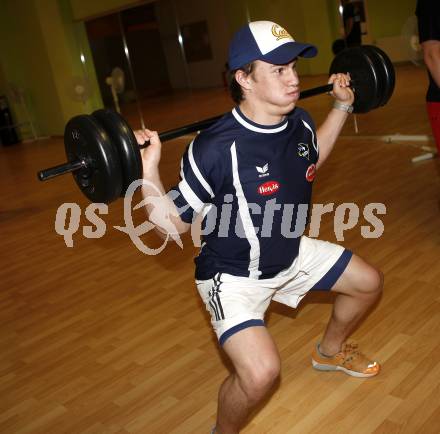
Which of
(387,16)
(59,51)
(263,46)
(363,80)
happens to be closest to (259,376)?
(263,46)

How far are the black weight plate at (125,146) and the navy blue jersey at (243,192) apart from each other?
14 cm

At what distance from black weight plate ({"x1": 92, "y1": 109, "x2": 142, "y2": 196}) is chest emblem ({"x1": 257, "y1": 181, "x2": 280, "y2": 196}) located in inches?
14.5

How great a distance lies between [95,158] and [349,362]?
117cm

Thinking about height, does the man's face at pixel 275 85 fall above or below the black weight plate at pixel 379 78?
above

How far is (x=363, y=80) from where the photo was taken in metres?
2.23

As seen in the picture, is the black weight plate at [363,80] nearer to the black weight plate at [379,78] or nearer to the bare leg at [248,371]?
the black weight plate at [379,78]

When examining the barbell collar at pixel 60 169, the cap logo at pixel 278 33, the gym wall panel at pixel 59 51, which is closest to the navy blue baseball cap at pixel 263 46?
the cap logo at pixel 278 33

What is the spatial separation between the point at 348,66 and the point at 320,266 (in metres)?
0.95

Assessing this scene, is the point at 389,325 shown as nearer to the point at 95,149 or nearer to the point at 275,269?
the point at 275,269

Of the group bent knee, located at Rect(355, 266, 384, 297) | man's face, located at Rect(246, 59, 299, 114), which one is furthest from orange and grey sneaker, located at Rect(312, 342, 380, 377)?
man's face, located at Rect(246, 59, 299, 114)

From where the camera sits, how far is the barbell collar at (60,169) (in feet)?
5.19

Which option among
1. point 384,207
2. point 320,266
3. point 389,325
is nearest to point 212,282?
point 320,266

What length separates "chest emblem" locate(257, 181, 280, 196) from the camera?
64.9 inches

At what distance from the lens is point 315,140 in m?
1.85
